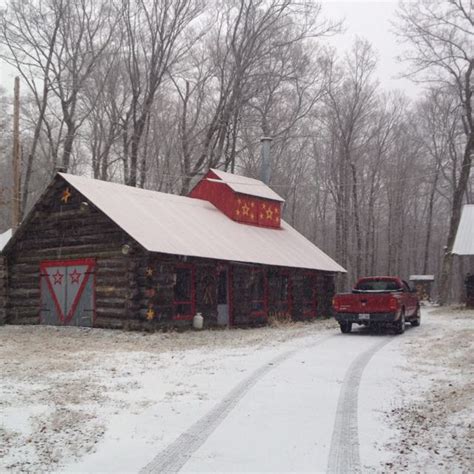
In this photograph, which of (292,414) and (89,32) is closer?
(292,414)

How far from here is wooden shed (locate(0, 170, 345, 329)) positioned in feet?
63.0

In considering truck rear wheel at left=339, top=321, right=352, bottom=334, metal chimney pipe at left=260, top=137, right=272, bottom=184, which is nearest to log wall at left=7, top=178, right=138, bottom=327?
truck rear wheel at left=339, top=321, right=352, bottom=334

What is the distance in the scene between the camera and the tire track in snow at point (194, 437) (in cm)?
621

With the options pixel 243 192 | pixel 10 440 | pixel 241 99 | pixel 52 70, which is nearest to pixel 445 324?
pixel 243 192

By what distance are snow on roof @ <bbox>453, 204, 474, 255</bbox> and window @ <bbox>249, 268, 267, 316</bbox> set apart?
12.2 m

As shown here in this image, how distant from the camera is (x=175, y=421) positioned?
8.05 m

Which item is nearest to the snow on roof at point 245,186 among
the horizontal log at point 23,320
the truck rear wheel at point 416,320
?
the truck rear wheel at point 416,320

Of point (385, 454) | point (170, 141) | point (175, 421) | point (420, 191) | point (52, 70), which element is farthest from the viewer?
point (420, 191)

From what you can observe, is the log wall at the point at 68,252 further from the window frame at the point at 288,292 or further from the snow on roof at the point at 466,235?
the snow on roof at the point at 466,235

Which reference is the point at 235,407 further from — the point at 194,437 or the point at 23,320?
the point at 23,320

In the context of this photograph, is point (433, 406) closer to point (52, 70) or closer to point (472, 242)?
point (472, 242)

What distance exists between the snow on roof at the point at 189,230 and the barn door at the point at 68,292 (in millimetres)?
2245

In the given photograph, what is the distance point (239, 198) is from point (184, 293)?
778cm

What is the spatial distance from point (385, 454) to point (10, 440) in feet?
14.1
